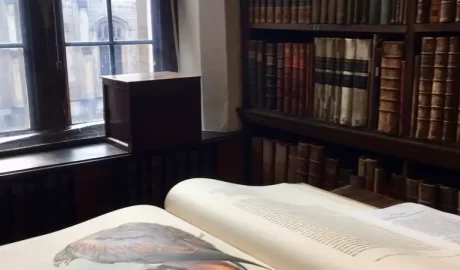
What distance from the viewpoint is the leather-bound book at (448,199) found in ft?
4.48

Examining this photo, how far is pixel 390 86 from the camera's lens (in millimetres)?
1462

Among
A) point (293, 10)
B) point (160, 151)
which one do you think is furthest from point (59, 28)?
point (293, 10)

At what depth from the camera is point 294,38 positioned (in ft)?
6.43

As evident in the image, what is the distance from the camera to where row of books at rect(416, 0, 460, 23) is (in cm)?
130

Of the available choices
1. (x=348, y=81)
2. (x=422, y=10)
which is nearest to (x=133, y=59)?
(x=348, y=81)

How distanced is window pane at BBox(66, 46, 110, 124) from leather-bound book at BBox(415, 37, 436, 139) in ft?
3.63

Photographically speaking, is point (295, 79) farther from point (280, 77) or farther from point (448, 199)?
point (448, 199)

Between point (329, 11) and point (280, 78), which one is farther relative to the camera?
point (280, 78)

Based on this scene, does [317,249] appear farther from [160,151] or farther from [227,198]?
[160,151]

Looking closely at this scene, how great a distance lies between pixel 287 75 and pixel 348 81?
0.26m

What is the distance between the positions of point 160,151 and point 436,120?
838mm

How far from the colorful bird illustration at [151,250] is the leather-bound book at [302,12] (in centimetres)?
92

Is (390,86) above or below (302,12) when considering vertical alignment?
below

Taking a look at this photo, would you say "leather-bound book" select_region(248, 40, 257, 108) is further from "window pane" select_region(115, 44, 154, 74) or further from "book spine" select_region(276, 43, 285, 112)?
"window pane" select_region(115, 44, 154, 74)
